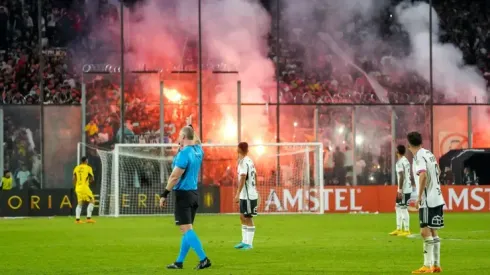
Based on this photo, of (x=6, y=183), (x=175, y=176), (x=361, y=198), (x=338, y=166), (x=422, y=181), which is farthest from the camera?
(x=338, y=166)

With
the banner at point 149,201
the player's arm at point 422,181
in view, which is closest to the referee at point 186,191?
the player's arm at point 422,181

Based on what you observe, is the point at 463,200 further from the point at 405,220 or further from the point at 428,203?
the point at 428,203

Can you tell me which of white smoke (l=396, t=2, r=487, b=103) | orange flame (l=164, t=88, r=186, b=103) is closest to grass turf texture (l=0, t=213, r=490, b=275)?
orange flame (l=164, t=88, r=186, b=103)

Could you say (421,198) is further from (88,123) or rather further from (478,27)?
(478,27)

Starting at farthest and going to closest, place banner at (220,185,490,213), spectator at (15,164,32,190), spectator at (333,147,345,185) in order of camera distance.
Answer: spectator at (333,147,345,185), spectator at (15,164,32,190), banner at (220,185,490,213)

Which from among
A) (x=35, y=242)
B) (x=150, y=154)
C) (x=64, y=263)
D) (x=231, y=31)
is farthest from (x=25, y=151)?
(x=64, y=263)

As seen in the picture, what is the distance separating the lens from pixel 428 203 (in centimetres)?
1571

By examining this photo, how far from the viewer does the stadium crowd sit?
46125 millimetres

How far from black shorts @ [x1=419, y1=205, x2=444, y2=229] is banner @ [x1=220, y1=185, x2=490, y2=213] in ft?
87.1

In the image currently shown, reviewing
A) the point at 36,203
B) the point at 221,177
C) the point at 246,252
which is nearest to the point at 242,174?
the point at 246,252

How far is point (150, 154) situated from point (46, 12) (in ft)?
30.4

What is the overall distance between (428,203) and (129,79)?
3207 centimetres

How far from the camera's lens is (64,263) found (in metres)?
17.9

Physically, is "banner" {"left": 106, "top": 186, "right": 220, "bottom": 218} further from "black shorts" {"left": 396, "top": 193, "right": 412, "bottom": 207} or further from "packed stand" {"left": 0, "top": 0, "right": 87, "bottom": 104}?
"black shorts" {"left": 396, "top": 193, "right": 412, "bottom": 207}
